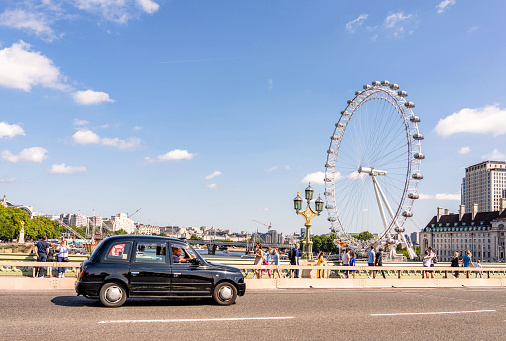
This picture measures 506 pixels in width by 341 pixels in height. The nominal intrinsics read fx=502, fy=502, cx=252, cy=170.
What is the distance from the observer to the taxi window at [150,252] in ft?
44.0

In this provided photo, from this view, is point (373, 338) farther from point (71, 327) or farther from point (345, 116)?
point (345, 116)

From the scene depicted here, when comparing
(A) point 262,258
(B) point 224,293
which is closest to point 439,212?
(A) point 262,258

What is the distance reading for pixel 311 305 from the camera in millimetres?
15031

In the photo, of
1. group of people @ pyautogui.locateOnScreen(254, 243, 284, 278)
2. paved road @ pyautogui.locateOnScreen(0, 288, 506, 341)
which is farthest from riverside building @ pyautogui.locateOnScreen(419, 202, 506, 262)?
paved road @ pyautogui.locateOnScreen(0, 288, 506, 341)

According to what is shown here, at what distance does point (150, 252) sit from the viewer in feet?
44.5

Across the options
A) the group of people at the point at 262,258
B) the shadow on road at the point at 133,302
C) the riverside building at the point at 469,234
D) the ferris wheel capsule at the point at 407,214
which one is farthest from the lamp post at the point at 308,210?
the riverside building at the point at 469,234

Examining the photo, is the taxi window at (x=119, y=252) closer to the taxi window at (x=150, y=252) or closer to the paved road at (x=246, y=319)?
the taxi window at (x=150, y=252)

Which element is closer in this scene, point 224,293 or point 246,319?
point 246,319

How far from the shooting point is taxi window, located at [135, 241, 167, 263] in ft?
44.0

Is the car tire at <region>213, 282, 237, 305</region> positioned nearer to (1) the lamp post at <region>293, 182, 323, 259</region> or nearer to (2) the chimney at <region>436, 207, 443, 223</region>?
(1) the lamp post at <region>293, 182, 323, 259</region>

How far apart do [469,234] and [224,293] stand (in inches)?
6786

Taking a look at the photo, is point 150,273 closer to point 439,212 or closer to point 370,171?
point 370,171

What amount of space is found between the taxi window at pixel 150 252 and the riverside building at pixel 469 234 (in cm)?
15081

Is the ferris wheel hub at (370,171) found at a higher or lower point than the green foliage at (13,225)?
higher
